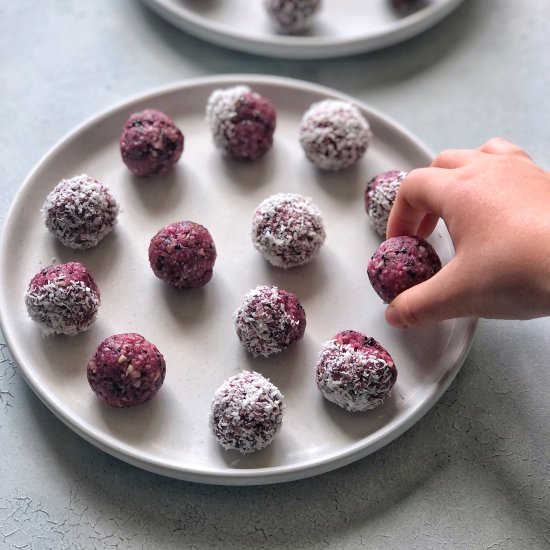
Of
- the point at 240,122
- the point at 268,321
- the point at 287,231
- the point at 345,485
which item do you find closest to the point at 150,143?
the point at 240,122

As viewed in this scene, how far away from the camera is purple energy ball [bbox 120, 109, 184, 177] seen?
4.80 ft

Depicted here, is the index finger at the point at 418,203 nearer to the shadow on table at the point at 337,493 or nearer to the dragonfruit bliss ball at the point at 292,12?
the shadow on table at the point at 337,493

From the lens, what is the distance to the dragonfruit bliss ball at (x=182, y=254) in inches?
52.2

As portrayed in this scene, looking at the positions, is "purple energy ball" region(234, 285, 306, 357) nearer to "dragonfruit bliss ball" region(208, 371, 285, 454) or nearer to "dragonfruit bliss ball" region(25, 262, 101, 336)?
"dragonfruit bliss ball" region(208, 371, 285, 454)

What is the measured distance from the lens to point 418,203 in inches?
50.4

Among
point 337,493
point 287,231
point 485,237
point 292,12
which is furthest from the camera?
point 292,12

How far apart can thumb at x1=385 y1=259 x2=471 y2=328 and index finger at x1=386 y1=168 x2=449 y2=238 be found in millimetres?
123

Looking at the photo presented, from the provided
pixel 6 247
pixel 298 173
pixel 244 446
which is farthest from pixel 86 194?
pixel 244 446

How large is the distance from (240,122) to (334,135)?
0.62 ft

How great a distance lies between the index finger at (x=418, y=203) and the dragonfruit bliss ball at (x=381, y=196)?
59 millimetres

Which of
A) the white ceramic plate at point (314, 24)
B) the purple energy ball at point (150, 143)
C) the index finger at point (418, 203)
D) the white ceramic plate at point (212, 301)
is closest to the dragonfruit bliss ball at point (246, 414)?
the white ceramic plate at point (212, 301)

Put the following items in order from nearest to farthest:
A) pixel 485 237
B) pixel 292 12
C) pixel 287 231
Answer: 1. pixel 485 237
2. pixel 287 231
3. pixel 292 12

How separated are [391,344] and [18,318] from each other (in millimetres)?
668

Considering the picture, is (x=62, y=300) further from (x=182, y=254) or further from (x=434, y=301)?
(x=434, y=301)
